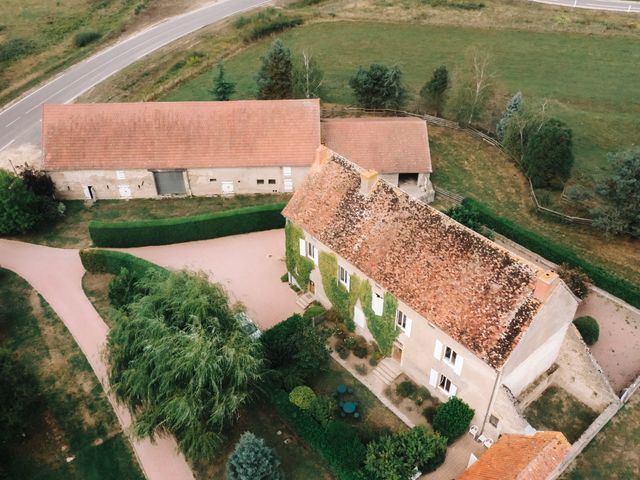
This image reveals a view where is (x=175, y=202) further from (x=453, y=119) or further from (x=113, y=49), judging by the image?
(x=113, y=49)

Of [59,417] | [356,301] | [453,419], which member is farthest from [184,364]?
[453,419]

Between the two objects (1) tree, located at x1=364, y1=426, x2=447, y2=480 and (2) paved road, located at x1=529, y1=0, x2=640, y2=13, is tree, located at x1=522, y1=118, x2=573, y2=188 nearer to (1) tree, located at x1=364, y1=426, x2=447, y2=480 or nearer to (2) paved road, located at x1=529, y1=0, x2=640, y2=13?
(1) tree, located at x1=364, y1=426, x2=447, y2=480

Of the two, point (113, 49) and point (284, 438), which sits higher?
point (113, 49)

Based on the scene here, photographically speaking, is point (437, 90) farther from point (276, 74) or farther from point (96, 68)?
point (96, 68)

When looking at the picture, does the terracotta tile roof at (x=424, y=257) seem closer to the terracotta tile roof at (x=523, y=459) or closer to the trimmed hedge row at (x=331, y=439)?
the terracotta tile roof at (x=523, y=459)

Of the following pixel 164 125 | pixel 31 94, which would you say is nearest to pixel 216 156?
pixel 164 125
